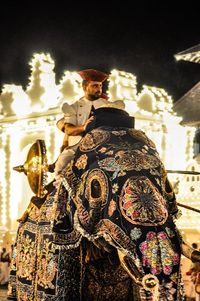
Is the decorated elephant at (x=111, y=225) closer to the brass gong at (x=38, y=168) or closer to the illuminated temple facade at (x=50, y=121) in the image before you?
the brass gong at (x=38, y=168)

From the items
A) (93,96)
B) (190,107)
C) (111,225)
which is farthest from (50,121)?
(111,225)

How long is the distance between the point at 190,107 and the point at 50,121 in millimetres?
3507

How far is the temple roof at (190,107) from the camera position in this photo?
17.1 m

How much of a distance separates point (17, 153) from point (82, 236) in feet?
45.1

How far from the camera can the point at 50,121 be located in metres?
17.7

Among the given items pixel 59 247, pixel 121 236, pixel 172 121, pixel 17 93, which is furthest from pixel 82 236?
pixel 17 93

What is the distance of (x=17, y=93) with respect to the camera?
1922 cm

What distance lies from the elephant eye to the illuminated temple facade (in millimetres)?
10481

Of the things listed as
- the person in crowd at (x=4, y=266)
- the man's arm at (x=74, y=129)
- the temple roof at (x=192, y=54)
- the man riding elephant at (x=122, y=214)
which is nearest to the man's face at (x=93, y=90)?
the man's arm at (x=74, y=129)

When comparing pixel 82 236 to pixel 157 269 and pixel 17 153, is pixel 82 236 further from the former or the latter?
pixel 17 153

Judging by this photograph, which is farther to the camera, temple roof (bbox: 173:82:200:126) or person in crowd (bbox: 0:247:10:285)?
person in crowd (bbox: 0:247:10:285)

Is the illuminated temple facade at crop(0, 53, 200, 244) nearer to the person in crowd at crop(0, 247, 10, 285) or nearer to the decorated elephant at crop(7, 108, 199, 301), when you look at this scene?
the person in crowd at crop(0, 247, 10, 285)

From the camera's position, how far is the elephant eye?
5137 millimetres

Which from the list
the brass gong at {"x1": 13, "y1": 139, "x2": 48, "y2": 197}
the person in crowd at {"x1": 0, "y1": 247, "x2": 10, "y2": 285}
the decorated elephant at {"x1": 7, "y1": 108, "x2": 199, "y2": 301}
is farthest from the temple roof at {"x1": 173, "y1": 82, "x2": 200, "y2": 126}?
the decorated elephant at {"x1": 7, "y1": 108, "x2": 199, "y2": 301}
